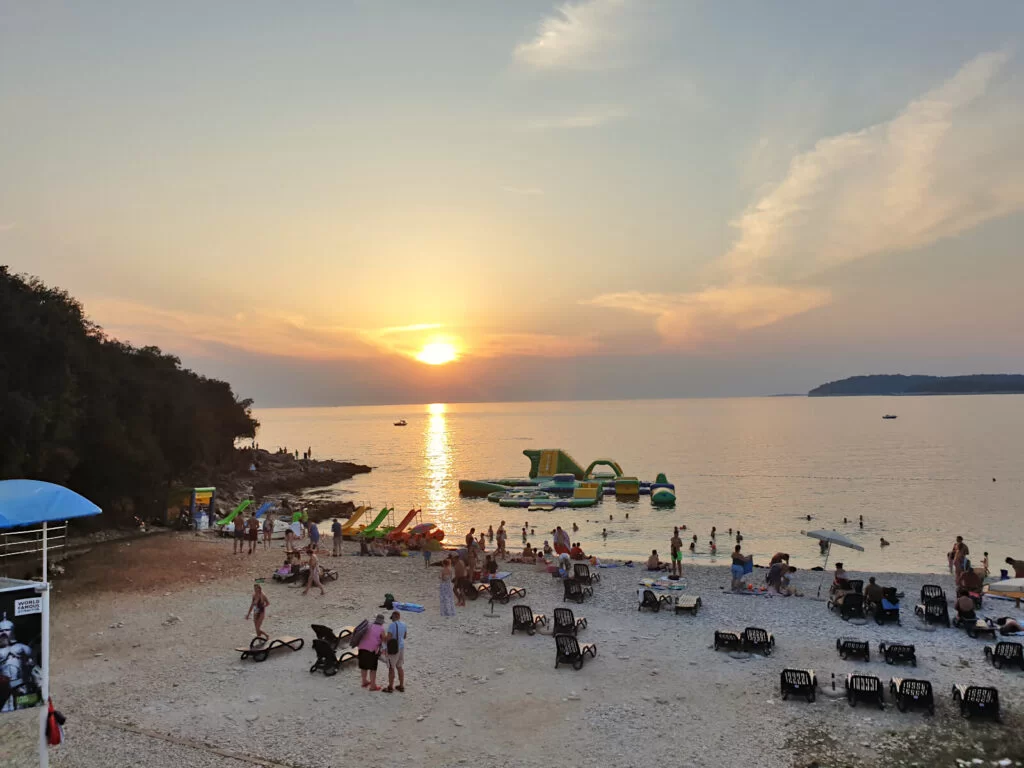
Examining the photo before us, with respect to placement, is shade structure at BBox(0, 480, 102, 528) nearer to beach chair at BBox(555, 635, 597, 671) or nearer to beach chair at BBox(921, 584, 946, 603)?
beach chair at BBox(555, 635, 597, 671)

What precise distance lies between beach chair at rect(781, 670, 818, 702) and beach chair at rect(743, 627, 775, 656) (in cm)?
228

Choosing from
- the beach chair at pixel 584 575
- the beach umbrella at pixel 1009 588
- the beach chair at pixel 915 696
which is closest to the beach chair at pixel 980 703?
the beach chair at pixel 915 696

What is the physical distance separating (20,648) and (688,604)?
1433 centimetres

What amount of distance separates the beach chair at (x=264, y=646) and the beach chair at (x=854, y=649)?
36.3ft

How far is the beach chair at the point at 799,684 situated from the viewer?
11344 millimetres

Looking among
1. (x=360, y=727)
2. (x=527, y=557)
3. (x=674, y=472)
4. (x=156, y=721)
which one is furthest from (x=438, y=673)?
(x=674, y=472)

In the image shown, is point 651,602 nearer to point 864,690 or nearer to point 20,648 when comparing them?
point 864,690


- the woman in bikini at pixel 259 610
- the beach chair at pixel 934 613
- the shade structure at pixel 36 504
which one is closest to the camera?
the shade structure at pixel 36 504

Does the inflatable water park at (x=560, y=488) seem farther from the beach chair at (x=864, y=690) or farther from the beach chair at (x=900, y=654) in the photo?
the beach chair at (x=864, y=690)

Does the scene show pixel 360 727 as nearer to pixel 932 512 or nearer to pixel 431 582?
pixel 431 582

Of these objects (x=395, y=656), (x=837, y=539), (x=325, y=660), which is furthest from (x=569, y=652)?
(x=837, y=539)

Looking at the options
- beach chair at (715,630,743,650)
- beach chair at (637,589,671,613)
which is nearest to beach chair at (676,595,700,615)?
beach chair at (637,589,671,613)

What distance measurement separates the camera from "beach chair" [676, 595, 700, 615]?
17.2 m

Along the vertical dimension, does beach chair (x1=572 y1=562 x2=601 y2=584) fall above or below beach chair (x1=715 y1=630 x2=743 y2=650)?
below
